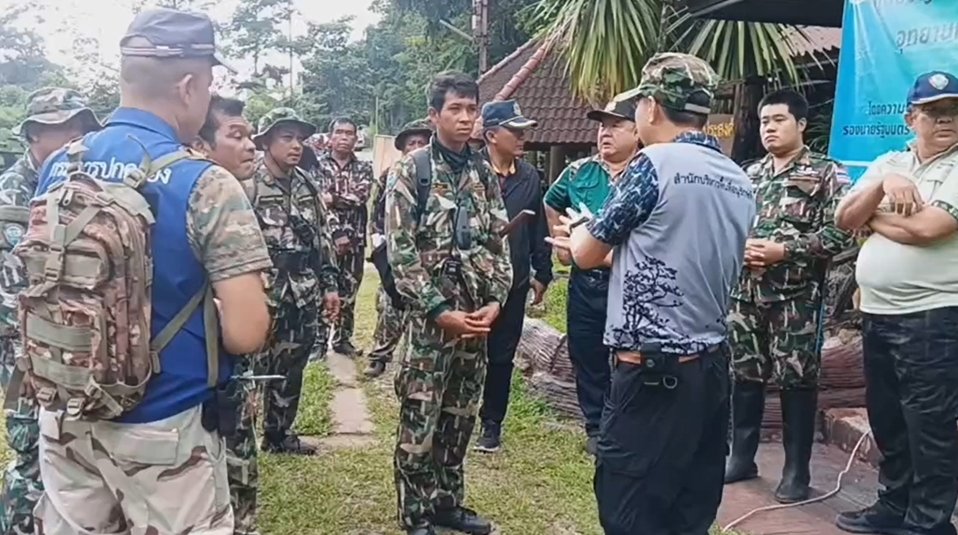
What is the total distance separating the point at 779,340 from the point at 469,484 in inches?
64.6

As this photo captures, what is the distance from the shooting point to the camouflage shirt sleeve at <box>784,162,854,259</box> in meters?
3.85

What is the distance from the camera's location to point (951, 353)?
3250 mm

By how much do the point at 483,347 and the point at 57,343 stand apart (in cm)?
197

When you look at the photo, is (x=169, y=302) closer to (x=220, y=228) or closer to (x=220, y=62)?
(x=220, y=228)

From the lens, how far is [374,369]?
6578 millimetres

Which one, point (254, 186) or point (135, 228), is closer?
point (135, 228)

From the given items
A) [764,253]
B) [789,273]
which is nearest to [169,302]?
[764,253]

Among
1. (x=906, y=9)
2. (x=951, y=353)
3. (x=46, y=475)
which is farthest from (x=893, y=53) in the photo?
(x=46, y=475)

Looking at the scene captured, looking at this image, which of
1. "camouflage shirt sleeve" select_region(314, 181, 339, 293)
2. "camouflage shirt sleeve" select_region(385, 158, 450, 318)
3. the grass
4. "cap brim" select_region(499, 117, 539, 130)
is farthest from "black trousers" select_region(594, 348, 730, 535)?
"cap brim" select_region(499, 117, 539, 130)

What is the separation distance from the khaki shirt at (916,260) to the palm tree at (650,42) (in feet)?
12.1

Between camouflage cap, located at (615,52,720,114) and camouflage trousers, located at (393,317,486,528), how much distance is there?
4.29ft

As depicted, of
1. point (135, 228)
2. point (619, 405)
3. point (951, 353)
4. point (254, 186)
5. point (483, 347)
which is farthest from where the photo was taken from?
point (254, 186)

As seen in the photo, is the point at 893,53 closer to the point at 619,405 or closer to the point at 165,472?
the point at 619,405

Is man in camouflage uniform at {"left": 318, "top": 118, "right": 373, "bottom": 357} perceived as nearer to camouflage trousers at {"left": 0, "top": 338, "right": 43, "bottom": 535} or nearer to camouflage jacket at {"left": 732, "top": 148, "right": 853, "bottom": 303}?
camouflage jacket at {"left": 732, "top": 148, "right": 853, "bottom": 303}
